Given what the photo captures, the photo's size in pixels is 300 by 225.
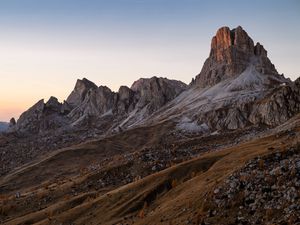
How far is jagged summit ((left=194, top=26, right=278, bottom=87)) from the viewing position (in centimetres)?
18525

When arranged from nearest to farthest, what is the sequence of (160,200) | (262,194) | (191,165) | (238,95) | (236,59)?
(262,194) < (160,200) < (191,165) < (238,95) < (236,59)

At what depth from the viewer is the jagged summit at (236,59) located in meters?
185

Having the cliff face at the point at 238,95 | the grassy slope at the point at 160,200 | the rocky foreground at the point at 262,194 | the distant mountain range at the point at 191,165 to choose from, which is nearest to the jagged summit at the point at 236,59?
the cliff face at the point at 238,95

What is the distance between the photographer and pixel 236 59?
186750 mm

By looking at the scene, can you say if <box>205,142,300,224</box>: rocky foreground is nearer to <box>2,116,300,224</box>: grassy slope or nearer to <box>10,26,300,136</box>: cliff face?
<box>2,116,300,224</box>: grassy slope

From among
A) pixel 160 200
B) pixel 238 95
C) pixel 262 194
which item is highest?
pixel 238 95

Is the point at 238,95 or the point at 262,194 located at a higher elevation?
the point at 238,95

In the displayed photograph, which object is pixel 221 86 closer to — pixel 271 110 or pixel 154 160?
pixel 271 110

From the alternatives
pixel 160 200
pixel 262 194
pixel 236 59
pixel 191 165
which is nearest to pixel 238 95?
pixel 236 59

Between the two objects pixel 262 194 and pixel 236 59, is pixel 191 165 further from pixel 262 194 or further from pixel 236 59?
pixel 236 59

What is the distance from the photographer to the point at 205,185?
1709 inches

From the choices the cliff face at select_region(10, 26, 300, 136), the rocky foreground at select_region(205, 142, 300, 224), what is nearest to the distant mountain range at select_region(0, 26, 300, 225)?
the rocky foreground at select_region(205, 142, 300, 224)

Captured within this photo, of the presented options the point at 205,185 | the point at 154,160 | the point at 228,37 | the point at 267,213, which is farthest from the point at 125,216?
the point at 228,37

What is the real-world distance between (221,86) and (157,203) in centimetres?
13850
